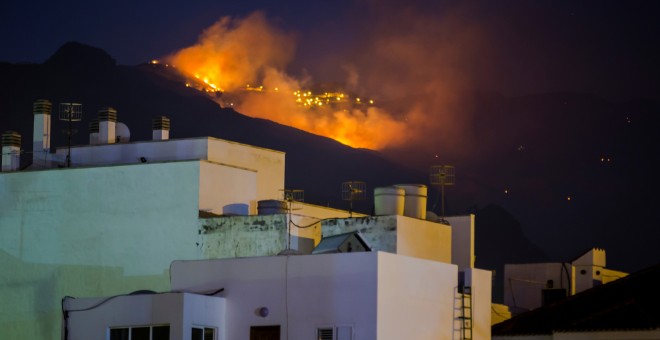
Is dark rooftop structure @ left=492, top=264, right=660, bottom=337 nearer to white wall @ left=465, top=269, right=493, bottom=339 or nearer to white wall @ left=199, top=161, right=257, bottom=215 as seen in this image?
white wall @ left=465, top=269, right=493, bottom=339

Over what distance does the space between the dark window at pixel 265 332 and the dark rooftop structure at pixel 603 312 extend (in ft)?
41.6

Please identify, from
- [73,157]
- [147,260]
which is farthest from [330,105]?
[147,260]

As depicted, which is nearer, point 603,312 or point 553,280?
point 603,312

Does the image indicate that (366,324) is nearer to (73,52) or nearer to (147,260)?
(147,260)

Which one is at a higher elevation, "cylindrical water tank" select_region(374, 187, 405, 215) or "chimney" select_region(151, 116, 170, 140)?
"chimney" select_region(151, 116, 170, 140)

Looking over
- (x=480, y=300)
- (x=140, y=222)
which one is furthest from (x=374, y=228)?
(x=140, y=222)

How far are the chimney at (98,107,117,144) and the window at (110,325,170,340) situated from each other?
22663mm

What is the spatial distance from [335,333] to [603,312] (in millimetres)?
12401

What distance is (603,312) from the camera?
4428cm

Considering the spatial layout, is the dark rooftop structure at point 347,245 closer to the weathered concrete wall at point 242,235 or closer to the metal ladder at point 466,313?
the metal ladder at point 466,313

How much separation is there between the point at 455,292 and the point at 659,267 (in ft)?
43.7

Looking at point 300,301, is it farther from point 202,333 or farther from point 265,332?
point 202,333

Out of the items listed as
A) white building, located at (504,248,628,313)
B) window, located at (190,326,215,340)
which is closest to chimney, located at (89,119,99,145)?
white building, located at (504,248,628,313)

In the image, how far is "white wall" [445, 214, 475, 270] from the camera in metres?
55.5
